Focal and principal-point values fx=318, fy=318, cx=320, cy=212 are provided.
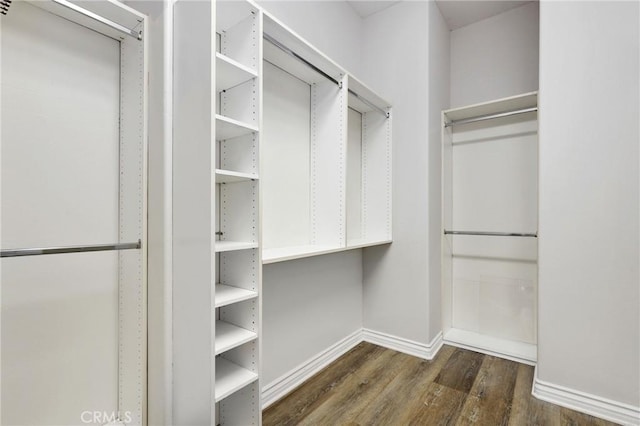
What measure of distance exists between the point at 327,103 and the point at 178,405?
1864mm

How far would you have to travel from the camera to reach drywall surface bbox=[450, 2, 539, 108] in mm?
2643

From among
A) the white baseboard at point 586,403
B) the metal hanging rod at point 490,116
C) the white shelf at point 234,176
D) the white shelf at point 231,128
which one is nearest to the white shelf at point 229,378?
the white shelf at point 234,176

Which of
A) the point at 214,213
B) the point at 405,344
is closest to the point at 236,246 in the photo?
the point at 214,213

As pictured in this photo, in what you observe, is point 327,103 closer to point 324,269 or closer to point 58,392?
point 324,269

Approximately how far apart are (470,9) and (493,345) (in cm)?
283

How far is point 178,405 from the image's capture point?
133cm

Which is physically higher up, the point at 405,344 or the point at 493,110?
the point at 493,110

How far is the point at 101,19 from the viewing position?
1317 mm

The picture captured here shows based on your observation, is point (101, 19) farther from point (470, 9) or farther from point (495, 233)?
point (495, 233)

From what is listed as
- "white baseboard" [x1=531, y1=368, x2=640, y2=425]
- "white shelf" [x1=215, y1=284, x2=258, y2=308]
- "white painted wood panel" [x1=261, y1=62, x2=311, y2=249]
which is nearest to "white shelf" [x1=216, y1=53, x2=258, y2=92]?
"white painted wood panel" [x1=261, y1=62, x2=311, y2=249]

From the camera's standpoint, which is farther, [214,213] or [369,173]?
[369,173]

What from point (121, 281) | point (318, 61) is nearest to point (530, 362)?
point (318, 61)

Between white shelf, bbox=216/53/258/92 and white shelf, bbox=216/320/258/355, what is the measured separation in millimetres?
1156

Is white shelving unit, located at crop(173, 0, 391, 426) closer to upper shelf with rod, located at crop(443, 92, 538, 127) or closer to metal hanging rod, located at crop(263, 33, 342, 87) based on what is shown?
metal hanging rod, located at crop(263, 33, 342, 87)
